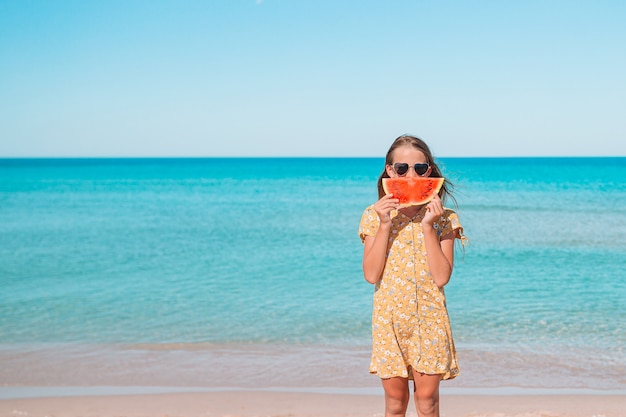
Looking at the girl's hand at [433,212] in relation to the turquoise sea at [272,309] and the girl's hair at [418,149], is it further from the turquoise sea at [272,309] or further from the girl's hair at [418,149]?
the turquoise sea at [272,309]

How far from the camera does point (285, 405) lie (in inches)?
234

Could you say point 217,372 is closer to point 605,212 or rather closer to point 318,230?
point 318,230

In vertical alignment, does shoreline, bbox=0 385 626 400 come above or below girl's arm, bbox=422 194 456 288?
below

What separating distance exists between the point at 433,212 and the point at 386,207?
0.23 meters

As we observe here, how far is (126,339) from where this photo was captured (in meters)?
8.41

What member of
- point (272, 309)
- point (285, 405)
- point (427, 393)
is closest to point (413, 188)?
point (427, 393)

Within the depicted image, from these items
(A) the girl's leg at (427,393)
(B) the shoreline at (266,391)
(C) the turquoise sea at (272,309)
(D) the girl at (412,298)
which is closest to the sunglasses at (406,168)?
(D) the girl at (412,298)

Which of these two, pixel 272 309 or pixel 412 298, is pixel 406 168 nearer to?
pixel 412 298

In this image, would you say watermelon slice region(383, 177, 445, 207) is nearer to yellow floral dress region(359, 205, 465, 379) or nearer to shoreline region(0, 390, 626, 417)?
yellow floral dress region(359, 205, 465, 379)

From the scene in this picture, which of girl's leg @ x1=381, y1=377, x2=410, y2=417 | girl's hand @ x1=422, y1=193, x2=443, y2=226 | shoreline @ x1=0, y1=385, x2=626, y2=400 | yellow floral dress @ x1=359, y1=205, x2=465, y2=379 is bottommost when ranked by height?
shoreline @ x1=0, y1=385, x2=626, y2=400

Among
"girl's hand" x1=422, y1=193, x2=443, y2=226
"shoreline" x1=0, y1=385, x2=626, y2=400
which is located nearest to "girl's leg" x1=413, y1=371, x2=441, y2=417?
"girl's hand" x1=422, y1=193, x2=443, y2=226

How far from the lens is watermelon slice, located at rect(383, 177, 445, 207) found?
3.18 metres

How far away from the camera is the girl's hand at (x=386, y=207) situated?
3104 mm

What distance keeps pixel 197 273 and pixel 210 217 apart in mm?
13279
